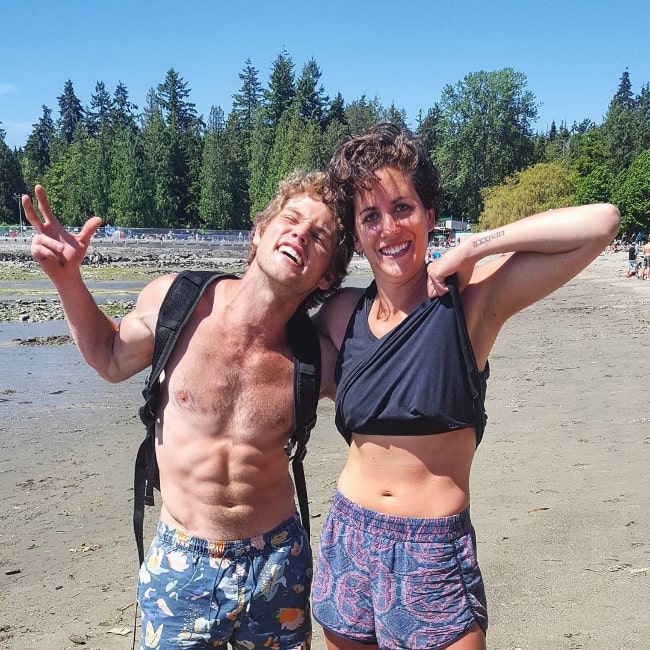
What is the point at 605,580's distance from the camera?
478 cm

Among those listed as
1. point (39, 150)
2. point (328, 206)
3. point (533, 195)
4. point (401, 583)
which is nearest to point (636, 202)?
point (533, 195)

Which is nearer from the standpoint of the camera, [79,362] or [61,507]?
[61,507]

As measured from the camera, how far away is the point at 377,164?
2.81 m

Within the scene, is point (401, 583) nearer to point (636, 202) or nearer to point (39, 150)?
point (636, 202)

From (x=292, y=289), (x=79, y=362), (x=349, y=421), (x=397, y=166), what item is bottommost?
(x=79, y=362)

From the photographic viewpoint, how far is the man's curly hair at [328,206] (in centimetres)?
306

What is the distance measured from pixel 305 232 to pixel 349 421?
2.53 feet

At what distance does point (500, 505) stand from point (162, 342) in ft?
13.5

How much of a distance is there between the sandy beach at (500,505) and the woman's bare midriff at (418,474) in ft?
6.26

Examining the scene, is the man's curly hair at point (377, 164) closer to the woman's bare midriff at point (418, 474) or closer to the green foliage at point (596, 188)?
the woman's bare midriff at point (418, 474)

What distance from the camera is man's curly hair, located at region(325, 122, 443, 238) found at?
282 centimetres

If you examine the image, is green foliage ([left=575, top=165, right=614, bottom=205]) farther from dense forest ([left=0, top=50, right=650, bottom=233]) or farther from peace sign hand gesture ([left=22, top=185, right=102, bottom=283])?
peace sign hand gesture ([left=22, top=185, right=102, bottom=283])

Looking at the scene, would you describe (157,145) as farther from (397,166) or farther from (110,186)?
(397,166)

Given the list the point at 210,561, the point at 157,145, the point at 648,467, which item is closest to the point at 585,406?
the point at 648,467
